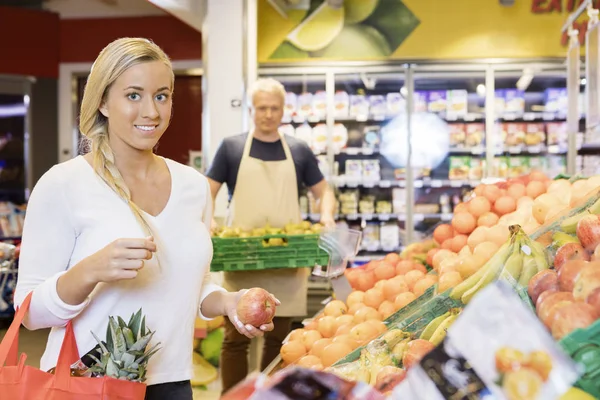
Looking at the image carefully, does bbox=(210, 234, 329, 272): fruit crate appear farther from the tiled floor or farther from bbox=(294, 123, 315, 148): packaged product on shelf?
bbox=(294, 123, 315, 148): packaged product on shelf

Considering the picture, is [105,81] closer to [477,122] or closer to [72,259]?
[72,259]

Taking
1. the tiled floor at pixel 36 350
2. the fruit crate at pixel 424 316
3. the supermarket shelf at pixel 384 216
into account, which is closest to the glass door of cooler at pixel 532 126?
the supermarket shelf at pixel 384 216

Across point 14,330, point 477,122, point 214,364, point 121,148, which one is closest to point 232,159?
point 214,364

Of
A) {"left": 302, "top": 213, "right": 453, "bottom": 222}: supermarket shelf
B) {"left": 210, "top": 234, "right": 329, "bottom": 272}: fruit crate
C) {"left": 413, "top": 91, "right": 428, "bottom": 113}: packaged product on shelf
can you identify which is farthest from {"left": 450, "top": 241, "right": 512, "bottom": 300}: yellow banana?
{"left": 413, "top": 91, "right": 428, "bottom": 113}: packaged product on shelf

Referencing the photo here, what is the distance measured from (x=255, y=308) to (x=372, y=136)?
5.24m

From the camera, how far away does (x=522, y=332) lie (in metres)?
0.99

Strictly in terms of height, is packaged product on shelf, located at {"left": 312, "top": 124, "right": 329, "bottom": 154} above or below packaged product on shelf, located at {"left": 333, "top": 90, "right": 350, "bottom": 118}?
below

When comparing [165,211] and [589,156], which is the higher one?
[589,156]

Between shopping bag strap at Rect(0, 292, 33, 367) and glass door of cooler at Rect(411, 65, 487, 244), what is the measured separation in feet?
17.5

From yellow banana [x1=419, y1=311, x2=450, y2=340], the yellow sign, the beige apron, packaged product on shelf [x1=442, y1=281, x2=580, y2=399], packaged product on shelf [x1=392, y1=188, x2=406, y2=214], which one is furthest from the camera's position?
packaged product on shelf [x1=392, y1=188, x2=406, y2=214]

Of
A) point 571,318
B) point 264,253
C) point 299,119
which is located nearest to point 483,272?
point 571,318

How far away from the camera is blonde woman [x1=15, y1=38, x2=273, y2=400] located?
1747 millimetres

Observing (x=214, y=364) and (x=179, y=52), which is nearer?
(x=214, y=364)

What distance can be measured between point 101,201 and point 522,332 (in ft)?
3.72
